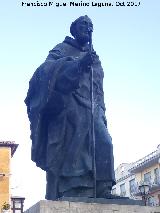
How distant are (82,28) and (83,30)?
1.3 inches

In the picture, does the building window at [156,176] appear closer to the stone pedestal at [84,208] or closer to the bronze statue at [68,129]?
the bronze statue at [68,129]

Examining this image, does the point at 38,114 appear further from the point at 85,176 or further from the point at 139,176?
the point at 139,176

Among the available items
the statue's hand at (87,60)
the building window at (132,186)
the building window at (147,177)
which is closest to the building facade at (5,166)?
the building window at (147,177)

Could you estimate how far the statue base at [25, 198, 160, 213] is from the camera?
17.5 feet

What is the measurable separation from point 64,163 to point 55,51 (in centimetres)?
170

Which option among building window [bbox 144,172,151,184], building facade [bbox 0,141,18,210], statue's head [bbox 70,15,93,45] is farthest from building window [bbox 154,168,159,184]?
statue's head [bbox 70,15,93,45]

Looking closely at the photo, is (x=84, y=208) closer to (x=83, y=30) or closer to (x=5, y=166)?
(x=83, y=30)

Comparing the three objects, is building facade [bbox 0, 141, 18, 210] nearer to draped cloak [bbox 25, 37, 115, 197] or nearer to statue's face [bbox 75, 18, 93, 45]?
statue's face [bbox 75, 18, 93, 45]

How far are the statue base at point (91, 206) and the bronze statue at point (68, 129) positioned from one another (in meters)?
0.43

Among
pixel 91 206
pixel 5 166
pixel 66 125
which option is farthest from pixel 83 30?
pixel 5 166

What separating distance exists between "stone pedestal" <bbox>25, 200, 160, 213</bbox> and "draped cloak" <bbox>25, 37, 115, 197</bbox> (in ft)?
2.03

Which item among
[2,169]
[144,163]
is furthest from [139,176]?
[2,169]

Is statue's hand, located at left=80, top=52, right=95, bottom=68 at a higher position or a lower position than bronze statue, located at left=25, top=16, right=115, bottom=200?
higher

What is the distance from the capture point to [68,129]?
22.0 feet
